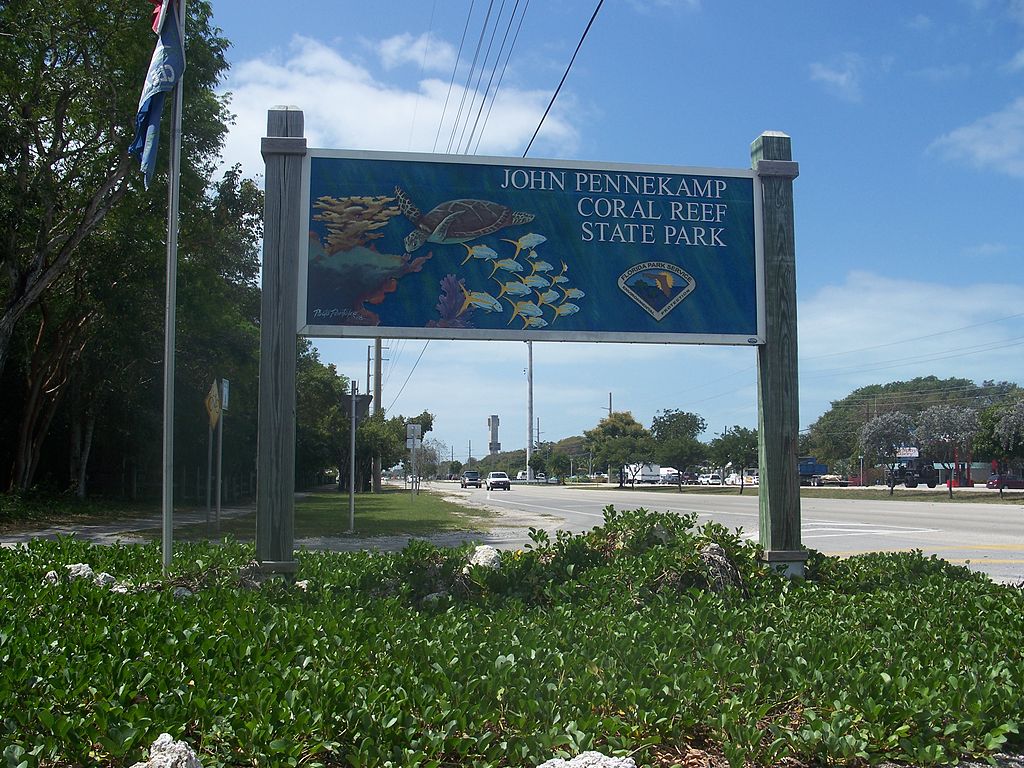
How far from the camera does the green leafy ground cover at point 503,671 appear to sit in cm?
357

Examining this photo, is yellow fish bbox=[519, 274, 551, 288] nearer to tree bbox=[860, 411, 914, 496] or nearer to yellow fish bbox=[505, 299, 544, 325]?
yellow fish bbox=[505, 299, 544, 325]

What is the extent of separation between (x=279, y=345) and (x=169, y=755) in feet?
14.5

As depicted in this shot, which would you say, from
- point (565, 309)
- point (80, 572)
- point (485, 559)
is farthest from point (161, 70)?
point (485, 559)

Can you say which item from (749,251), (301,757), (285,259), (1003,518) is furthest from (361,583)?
(1003,518)

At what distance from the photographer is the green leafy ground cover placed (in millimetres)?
3566

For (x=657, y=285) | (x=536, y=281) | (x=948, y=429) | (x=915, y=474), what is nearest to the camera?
(x=536, y=281)

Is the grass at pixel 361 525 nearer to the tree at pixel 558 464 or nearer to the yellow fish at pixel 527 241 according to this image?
the yellow fish at pixel 527 241

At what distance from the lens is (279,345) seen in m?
7.24

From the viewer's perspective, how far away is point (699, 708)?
3.99 meters

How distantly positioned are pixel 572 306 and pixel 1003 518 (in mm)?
22891

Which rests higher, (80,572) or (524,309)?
(524,309)

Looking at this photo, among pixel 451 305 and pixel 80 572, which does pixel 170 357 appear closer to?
pixel 80 572

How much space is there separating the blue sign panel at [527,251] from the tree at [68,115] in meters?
12.9

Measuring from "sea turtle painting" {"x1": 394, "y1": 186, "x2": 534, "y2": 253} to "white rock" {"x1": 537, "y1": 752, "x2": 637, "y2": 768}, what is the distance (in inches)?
204
